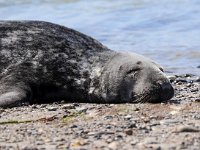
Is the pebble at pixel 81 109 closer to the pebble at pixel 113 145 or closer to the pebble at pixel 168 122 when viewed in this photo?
the pebble at pixel 168 122

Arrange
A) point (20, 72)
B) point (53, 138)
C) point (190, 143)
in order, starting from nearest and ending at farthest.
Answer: point (190, 143) → point (53, 138) → point (20, 72)

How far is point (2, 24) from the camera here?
8.89 meters

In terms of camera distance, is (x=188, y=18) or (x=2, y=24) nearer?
(x=2, y=24)

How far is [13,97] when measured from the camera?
316 inches

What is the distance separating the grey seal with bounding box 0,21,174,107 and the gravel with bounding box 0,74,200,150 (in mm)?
A: 289

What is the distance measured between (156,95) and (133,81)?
1.19 feet

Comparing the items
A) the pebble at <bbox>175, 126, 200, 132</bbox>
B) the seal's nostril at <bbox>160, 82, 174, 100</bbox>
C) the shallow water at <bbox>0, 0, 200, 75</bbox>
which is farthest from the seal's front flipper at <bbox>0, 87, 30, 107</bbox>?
the shallow water at <bbox>0, 0, 200, 75</bbox>

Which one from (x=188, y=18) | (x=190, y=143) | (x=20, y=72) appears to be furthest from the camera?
(x=188, y=18)

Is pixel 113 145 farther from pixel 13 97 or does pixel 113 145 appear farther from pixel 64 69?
pixel 64 69

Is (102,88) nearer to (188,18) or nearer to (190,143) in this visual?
(190,143)

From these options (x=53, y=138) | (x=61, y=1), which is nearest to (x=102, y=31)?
(x=61, y=1)

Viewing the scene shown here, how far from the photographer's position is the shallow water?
13164 mm

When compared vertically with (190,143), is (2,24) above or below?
above

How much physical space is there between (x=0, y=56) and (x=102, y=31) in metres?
8.06
